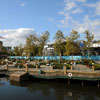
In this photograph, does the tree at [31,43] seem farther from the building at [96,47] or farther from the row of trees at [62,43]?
the building at [96,47]

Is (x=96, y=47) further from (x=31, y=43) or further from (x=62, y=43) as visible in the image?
(x=31, y=43)

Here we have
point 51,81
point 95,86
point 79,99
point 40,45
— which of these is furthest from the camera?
point 40,45

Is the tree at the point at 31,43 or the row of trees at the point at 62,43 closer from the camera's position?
the row of trees at the point at 62,43

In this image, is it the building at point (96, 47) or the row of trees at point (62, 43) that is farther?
the building at point (96, 47)

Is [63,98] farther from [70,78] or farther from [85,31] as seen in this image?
[85,31]

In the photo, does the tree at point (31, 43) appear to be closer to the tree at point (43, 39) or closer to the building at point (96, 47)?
the tree at point (43, 39)

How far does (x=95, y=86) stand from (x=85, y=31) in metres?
29.7

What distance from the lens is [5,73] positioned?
30.0 meters

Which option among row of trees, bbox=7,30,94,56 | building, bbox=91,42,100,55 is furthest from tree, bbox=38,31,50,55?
building, bbox=91,42,100,55

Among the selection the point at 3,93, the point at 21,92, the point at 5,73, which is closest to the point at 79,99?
the point at 21,92

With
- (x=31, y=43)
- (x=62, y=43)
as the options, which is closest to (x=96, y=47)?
(x=62, y=43)

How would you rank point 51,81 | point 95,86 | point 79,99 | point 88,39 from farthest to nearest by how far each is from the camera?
point 88,39 → point 51,81 → point 95,86 → point 79,99

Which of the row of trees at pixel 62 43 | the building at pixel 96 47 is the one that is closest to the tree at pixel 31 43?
the row of trees at pixel 62 43

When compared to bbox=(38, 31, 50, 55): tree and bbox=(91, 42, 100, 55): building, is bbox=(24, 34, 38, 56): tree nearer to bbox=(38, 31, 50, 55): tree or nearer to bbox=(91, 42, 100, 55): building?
bbox=(38, 31, 50, 55): tree
